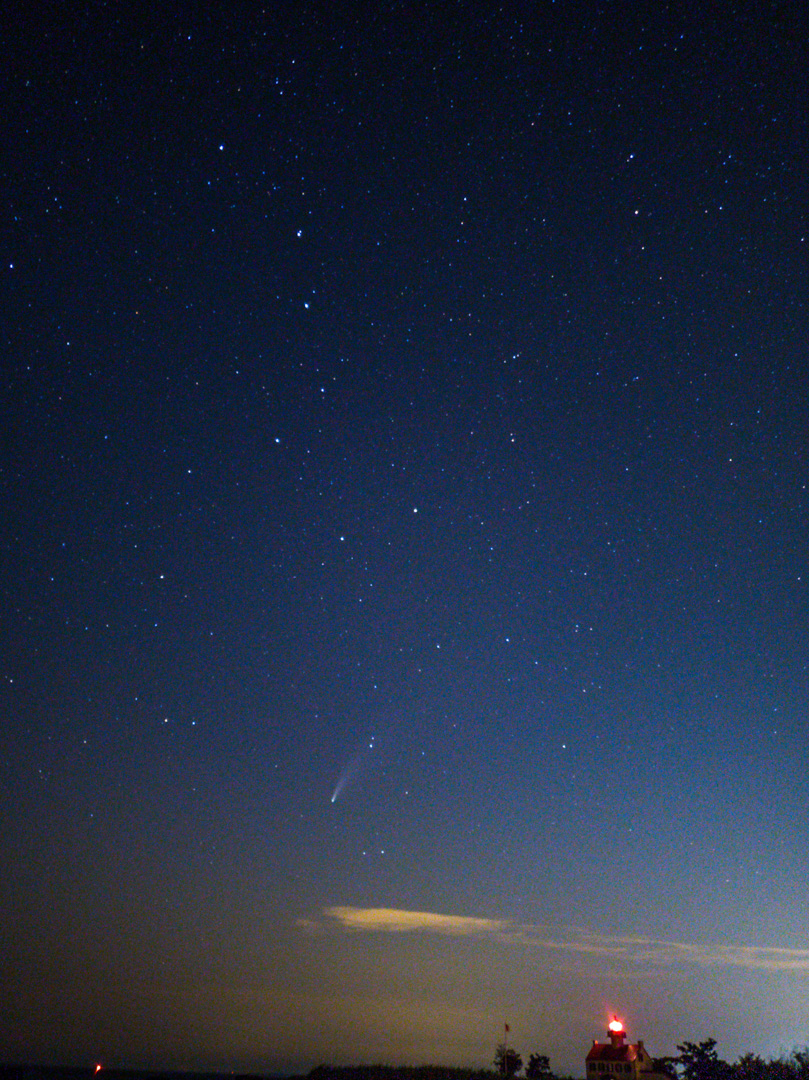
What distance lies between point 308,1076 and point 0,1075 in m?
24.0

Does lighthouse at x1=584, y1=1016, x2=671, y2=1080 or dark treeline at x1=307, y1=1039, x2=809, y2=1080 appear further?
lighthouse at x1=584, y1=1016, x2=671, y2=1080

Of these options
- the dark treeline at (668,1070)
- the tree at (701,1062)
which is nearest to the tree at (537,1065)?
the dark treeline at (668,1070)

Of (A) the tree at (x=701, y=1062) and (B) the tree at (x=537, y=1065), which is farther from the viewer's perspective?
(B) the tree at (x=537, y=1065)

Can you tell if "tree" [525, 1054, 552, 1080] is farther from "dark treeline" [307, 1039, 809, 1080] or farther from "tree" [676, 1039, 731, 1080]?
"tree" [676, 1039, 731, 1080]

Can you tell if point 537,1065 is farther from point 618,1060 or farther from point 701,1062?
point 701,1062

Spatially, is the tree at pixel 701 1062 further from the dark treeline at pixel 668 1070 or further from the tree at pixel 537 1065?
the tree at pixel 537 1065

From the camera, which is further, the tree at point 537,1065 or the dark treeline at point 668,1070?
the tree at point 537,1065

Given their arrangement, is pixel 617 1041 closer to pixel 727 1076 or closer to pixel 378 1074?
pixel 378 1074

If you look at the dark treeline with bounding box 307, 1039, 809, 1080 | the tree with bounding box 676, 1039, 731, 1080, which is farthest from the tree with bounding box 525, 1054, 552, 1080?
the tree with bounding box 676, 1039, 731, 1080

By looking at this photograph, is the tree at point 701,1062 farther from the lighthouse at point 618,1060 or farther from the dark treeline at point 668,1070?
the lighthouse at point 618,1060

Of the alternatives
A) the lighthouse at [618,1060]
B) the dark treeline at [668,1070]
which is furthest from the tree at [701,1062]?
the lighthouse at [618,1060]

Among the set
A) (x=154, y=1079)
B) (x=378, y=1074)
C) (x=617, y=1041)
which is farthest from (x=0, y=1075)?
(x=617, y=1041)

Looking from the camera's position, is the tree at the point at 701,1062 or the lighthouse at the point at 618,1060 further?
the lighthouse at the point at 618,1060

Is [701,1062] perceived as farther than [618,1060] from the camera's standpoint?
No
